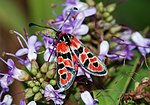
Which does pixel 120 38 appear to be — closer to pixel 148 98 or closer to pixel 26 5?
pixel 148 98

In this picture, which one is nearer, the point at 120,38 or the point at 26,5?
the point at 120,38

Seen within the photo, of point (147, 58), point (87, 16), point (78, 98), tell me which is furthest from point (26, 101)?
point (147, 58)

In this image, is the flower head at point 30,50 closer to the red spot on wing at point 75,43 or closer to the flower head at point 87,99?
the red spot on wing at point 75,43

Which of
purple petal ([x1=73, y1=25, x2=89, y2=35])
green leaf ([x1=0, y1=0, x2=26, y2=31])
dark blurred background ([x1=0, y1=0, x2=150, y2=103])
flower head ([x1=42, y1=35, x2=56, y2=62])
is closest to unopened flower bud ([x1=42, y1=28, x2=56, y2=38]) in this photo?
flower head ([x1=42, y1=35, x2=56, y2=62])

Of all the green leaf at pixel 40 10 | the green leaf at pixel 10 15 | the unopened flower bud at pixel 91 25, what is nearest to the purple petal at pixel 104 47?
the unopened flower bud at pixel 91 25

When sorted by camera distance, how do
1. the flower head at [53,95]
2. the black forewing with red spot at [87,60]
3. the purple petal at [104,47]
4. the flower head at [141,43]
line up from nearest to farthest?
the flower head at [53,95] → the black forewing with red spot at [87,60] → the purple petal at [104,47] → the flower head at [141,43]

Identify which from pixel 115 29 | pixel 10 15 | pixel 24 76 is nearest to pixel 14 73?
pixel 24 76

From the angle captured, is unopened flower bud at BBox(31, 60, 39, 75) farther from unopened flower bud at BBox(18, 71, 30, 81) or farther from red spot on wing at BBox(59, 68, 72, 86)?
red spot on wing at BBox(59, 68, 72, 86)
